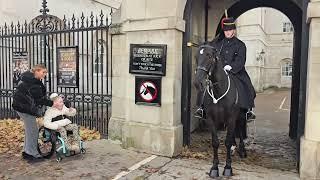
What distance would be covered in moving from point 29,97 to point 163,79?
101 inches

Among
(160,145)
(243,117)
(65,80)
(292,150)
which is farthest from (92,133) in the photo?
(292,150)

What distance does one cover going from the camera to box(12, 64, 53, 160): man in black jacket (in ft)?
20.8

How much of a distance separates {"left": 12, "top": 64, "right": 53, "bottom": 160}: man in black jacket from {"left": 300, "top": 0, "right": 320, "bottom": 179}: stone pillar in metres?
4.57

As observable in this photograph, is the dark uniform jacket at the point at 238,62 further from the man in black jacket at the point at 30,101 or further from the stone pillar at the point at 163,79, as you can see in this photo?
the man in black jacket at the point at 30,101

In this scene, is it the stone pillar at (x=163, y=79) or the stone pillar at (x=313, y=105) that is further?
the stone pillar at (x=163, y=79)

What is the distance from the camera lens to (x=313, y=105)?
542cm

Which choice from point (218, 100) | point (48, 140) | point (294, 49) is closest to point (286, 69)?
point (294, 49)

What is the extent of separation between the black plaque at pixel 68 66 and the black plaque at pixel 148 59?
2269mm

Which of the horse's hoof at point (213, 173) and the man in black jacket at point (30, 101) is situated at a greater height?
the man in black jacket at point (30, 101)

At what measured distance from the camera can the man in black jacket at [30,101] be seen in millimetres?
6328

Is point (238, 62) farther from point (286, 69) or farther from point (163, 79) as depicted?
point (286, 69)

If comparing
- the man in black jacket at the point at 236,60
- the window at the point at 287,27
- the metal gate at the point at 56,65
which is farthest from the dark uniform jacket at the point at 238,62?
the window at the point at 287,27

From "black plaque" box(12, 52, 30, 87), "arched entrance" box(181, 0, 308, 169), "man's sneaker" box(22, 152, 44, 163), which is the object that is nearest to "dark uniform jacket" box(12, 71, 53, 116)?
"man's sneaker" box(22, 152, 44, 163)

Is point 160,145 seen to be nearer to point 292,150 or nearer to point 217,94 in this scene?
point 217,94
